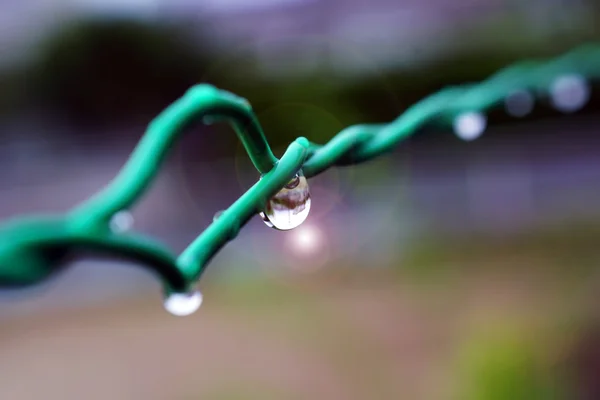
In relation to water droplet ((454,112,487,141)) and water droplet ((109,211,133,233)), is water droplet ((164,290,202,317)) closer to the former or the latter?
water droplet ((109,211,133,233))

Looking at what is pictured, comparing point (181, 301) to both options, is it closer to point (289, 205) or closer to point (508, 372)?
point (289, 205)

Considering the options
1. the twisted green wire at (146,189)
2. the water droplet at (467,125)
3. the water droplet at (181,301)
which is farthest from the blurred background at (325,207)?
the water droplet at (181,301)

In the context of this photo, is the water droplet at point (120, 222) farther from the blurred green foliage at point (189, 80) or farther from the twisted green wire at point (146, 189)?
the blurred green foliage at point (189, 80)

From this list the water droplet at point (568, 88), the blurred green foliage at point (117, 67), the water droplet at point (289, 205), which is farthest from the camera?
the blurred green foliage at point (117, 67)

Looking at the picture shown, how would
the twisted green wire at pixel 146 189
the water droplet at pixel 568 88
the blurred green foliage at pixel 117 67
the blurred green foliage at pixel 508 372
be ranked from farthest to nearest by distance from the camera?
the blurred green foliage at pixel 117 67, the blurred green foliage at pixel 508 372, the water droplet at pixel 568 88, the twisted green wire at pixel 146 189

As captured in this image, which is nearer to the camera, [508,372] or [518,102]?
[518,102]

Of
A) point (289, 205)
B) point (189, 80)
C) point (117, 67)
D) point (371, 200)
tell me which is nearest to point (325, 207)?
point (371, 200)

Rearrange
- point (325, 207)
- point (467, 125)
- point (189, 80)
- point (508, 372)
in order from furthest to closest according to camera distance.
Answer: point (189, 80) → point (325, 207) → point (508, 372) → point (467, 125)
